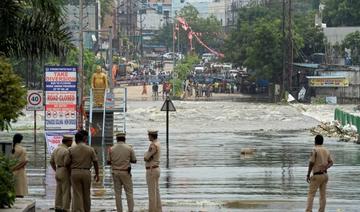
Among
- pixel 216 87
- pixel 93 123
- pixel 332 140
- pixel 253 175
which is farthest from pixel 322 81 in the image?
pixel 253 175

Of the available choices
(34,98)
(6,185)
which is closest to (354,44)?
(34,98)

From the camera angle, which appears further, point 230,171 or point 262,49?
point 262,49

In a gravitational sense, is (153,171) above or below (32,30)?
below

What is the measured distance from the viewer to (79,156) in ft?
68.8

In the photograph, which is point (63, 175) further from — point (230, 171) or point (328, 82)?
point (328, 82)

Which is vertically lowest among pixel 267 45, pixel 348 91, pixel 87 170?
pixel 348 91

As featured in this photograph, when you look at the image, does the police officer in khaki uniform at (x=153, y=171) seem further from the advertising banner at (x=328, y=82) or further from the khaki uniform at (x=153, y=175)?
the advertising banner at (x=328, y=82)

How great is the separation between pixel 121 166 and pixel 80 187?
3.16 feet

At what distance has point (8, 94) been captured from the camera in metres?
18.8

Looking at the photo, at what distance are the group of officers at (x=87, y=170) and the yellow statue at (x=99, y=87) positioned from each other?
24.3m

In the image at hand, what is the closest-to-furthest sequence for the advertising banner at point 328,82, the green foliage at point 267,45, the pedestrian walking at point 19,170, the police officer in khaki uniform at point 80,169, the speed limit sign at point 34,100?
the police officer in khaki uniform at point 80,169 < the pedestrian walking at point 19,170 < the speed limit sign at point 34,100 < the advertising banner at point 328,82 < the green foliage at point 267,45

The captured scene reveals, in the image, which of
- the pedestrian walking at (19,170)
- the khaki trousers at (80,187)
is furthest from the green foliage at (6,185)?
the pedestrian walking at (19,170)

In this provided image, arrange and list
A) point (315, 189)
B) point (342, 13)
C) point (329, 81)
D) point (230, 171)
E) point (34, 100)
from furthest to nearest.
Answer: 1. point (342, 13)
2. point (329, 81)
3. point (34, 100)
4. point (230, 171)
5. point (315, 189)

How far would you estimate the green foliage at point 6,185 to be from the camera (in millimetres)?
18022
